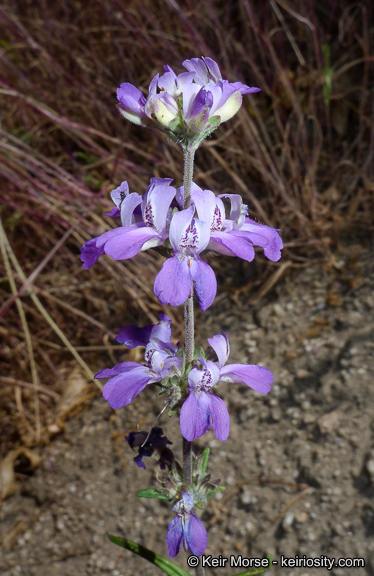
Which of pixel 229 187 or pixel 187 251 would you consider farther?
pixel 229 187

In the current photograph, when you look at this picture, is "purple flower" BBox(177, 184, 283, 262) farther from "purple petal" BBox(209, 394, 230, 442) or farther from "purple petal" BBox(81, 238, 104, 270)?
"purple petal" BBox(209, 394, 230, 442)

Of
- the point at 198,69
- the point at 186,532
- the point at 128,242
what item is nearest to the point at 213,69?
the point at 198,69

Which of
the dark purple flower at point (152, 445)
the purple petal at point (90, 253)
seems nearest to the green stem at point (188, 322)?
the dark purple flower at point (152, 445)

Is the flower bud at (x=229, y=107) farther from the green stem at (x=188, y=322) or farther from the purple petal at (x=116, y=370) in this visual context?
the purple petal at (x=116, y=370)

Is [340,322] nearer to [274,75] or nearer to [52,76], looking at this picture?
[274,75]

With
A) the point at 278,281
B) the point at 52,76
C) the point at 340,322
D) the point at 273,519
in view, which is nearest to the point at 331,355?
the point at 340,322

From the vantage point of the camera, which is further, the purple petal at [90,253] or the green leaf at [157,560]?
the green leaf at [157,560]

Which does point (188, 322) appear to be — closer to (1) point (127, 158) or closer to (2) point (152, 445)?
(2) point (152, 445)
